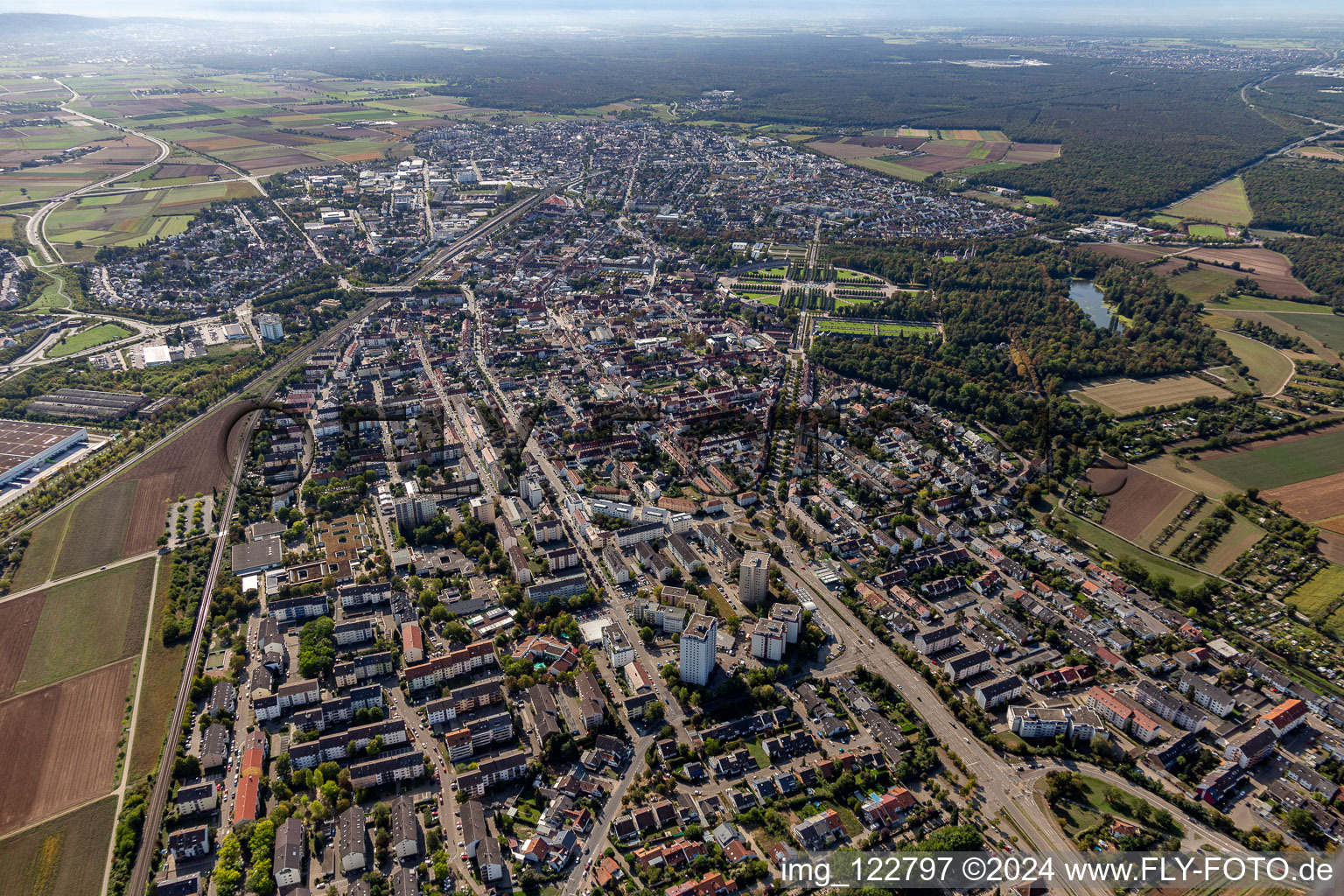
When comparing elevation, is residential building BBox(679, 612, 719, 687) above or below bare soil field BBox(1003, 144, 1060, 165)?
below

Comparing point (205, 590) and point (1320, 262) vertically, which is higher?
point (1320, 262)

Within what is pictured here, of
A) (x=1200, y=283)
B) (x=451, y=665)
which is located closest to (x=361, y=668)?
(x=451, y=665)

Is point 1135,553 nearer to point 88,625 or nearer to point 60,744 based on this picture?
point 60,744

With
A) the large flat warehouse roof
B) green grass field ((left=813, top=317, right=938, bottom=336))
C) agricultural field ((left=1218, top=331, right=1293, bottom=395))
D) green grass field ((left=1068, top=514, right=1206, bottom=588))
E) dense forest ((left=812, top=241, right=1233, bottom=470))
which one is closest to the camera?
green grass field ((left=1068, top=514, right=1206, bottom=588))

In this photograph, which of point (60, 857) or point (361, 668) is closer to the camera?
point (60, 857)

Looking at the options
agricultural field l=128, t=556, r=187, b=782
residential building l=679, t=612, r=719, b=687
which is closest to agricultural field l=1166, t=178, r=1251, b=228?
residential building l=679, t=612, r=719, b=687

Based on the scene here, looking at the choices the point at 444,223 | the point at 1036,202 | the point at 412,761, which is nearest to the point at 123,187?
the point at 444,223

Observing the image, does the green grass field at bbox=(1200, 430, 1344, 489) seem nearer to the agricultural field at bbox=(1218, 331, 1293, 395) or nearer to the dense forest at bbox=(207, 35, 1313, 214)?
the agricultural field at bbox=(1218, 331, 1293, 395)
